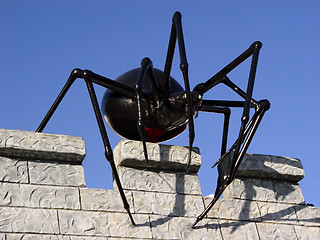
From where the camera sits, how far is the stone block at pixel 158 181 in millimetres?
6535

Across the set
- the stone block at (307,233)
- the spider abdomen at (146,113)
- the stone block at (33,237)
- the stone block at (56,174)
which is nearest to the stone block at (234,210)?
the stone block at (307,233)

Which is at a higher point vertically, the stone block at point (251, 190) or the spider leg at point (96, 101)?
the spider leg at point (96, 101)

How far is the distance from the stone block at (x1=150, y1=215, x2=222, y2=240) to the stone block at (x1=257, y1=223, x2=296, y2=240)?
19.8 inches

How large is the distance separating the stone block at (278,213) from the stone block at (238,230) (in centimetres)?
22

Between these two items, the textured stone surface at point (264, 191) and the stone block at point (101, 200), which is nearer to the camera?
the stone block at point (101, 200)

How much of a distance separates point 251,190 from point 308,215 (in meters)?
0.65

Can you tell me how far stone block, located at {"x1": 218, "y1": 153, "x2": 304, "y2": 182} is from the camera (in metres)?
7.08

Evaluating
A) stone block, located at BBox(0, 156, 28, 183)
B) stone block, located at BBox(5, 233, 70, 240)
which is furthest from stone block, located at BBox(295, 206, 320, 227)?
stone block, located at BBox(0, 156, 28, 183)

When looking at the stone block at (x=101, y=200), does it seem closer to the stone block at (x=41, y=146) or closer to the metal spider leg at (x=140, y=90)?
the stone block at (x=41, y=146)

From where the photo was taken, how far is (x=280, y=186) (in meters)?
7.29

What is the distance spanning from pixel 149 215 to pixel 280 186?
1.66 m

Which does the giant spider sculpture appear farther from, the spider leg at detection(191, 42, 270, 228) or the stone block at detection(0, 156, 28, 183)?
the stone block at detection(0, 156, 28, 183)

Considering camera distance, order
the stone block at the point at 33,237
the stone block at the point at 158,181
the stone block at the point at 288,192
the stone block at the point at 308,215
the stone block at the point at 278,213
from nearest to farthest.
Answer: the stone block at the point at 33,237, the stone block at the point at 158,181, the stone block at the point at 278,213, the stone block at the point at 308,215, the stone block at the point at 288,192

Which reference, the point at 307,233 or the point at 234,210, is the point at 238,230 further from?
the point at 307,233
